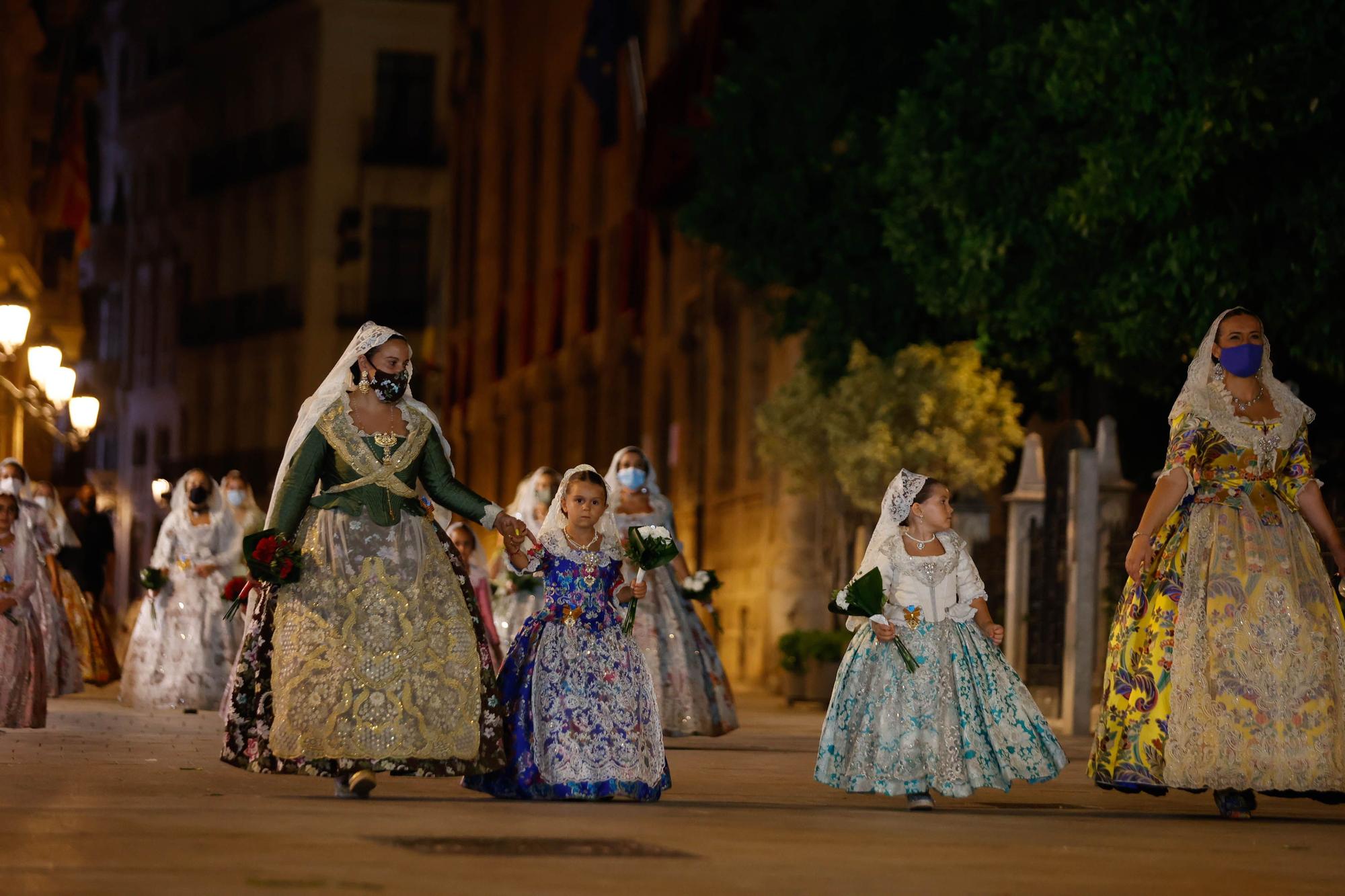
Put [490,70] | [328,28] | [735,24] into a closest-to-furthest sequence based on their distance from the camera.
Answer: [735,24] < [490,70] < [328,28]

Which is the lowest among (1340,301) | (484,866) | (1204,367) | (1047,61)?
(484,866)

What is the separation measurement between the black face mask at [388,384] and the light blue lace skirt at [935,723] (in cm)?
235

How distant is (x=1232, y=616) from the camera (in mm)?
11797

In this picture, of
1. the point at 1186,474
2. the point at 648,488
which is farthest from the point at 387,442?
the point at 648,488

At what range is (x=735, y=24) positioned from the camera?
96.8 feet

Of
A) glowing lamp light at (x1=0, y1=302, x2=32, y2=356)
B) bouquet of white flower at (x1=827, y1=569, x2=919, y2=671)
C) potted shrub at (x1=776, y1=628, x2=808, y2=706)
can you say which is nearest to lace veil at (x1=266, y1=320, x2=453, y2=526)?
bouquet of white flower at (x1=827, y1=569, x2=919, y2=671)

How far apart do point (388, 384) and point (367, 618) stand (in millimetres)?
1028

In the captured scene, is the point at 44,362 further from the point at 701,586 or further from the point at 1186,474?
the point at 1186,474

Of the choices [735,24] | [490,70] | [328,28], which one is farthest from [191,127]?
[735,24]

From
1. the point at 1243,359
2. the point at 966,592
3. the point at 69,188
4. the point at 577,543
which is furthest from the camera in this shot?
the point at 69,188

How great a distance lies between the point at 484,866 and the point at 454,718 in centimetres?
305

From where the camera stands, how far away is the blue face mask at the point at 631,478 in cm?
1760

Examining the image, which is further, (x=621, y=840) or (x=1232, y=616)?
(x=1232, y=616)

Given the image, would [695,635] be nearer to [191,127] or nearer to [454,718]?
[454,718]
